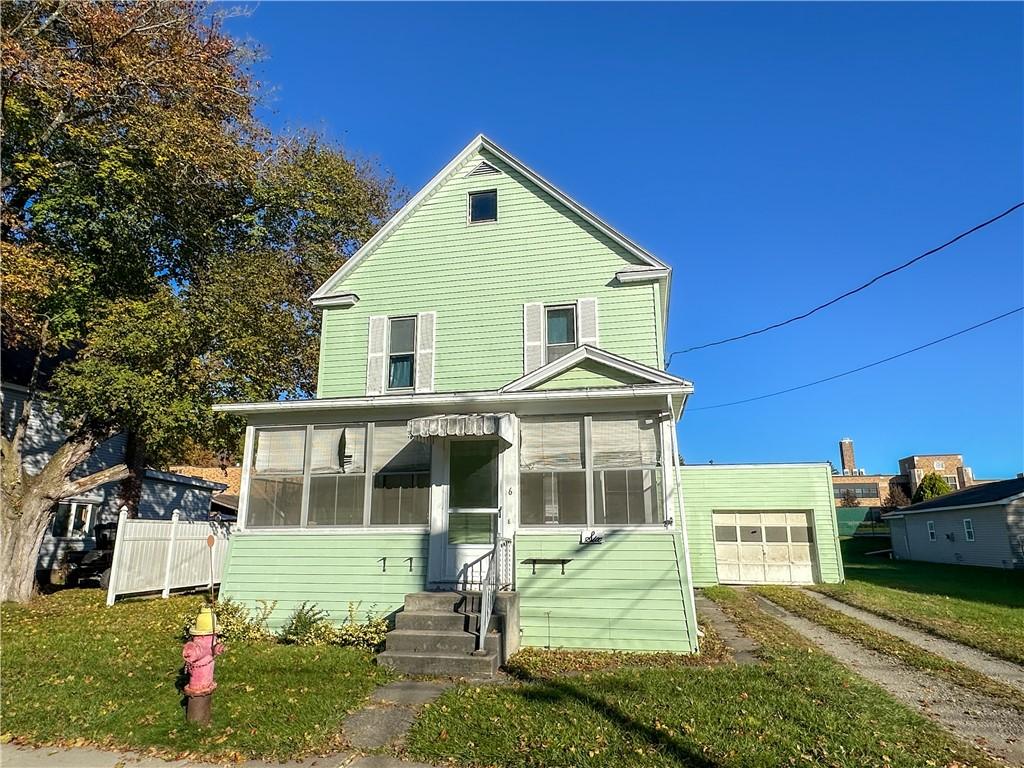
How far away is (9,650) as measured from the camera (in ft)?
25.8

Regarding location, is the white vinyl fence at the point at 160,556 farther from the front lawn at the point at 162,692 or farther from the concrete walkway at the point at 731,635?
the concrete walkway at the point at 731,635

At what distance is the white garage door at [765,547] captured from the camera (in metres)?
17.7

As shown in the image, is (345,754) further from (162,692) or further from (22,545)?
(22,545)

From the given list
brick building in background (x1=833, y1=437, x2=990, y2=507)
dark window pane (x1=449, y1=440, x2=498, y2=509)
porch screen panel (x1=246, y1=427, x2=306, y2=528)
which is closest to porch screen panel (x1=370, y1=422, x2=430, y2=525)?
dark window pane (x1=449, y1=440, x2=498, y2=509)

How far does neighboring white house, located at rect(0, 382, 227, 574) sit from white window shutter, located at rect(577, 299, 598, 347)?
1272 centimetres

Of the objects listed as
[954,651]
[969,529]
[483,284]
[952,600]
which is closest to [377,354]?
[483,284]

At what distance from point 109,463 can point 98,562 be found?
4365 mm

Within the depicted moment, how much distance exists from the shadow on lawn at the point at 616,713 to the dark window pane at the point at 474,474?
3032 mm

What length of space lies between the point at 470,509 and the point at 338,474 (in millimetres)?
2313

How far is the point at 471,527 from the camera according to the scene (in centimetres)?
921

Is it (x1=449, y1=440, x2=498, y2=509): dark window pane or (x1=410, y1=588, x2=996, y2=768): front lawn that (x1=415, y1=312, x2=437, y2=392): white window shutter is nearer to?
(x1=449, y1=440, x2=498, y2=509): dark window pane

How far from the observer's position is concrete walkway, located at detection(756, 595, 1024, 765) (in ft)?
16.7

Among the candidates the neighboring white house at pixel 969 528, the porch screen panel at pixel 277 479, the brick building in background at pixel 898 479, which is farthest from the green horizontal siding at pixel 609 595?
the brick building in background at pixel 898 479

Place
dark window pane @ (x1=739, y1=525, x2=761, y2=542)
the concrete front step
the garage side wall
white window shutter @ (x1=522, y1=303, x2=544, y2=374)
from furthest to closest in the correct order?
the garage side wall → dark window pane @ (x1=739, y1=525, x2=761, y2=542) → white window shutter @ (x1=522, y1=303, x2=544, y2=374) → the concrete front step
